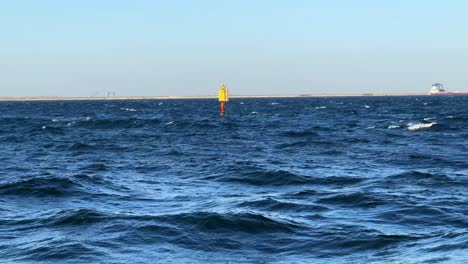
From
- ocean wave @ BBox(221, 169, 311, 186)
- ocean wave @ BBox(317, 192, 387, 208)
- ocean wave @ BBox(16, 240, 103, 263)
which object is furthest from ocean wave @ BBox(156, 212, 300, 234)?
ocean wave @ BBox(221, 169, 311, 186)

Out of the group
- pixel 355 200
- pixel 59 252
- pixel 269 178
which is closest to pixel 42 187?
pixel 269 178

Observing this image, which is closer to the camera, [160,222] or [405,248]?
[405,248]

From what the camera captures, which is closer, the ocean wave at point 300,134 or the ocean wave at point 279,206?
the ocean wave at point 279,206

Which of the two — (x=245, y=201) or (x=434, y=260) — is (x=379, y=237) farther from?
(x=245, y=201)

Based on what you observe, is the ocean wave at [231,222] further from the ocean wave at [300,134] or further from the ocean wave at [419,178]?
the ocean wave at [300,134]

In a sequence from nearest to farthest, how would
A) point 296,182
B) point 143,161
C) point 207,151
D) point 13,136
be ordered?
1. point 296,182
2. point 143,161
3. point 207,151
4. point 13,136

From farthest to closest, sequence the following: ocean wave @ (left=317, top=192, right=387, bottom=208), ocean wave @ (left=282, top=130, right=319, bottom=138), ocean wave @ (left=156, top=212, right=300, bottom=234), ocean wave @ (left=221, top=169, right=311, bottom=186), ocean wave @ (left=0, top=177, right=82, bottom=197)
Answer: ocean wave @ (left=282, top=130, right=319, bottom=138)
ocean wave @ (left=221, top=169, right=311, bottom=186)
ocean wave @ (left=0, top=177, right=82, bottom=197)
ocean wave @ (left=317, top=192, right=387, bottom=208)
ocean wave @ (left=156, top=212, right=300, bottom=234)

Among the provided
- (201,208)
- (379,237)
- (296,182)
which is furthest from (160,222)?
(296,182)

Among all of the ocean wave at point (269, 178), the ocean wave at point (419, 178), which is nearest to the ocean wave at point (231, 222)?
the ocean wave at point (269, 178)

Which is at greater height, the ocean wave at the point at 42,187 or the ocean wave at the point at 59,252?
the ocean wave at the point at 59,252

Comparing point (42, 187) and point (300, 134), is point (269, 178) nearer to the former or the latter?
point (42, 187)

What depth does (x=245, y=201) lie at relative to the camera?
57.7 ft

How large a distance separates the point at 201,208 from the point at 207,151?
17.2 meters

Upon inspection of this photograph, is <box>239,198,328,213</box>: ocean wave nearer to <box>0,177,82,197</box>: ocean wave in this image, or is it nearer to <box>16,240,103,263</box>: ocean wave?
<box>16,240,103,263</box>: ocean wave
